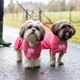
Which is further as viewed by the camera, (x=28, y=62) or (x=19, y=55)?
(x=19, y=55)

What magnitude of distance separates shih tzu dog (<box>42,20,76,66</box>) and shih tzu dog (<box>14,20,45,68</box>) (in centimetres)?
46

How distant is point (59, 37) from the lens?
186 inches

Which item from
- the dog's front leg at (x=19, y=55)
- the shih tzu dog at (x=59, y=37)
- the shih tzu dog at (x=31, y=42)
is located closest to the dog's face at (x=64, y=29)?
the shih tzu dog at (x=59, y=37)

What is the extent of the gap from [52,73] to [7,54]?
2.39 meters

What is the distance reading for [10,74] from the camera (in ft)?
14.3

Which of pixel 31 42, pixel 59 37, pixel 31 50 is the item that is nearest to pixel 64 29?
pixel 59 37

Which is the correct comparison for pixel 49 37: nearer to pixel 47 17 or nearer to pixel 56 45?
pixel 56 45

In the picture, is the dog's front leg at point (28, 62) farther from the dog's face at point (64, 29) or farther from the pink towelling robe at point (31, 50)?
the dog's face at point (64, 29)

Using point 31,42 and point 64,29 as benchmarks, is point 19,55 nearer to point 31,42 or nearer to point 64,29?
point 31,42

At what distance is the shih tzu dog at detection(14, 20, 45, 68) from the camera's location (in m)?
4.13

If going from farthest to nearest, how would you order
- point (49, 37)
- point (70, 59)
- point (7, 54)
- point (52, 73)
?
1. point (7, 54)
2. point (70, 59)
3. point (49, 37)
4. point (52, 73)

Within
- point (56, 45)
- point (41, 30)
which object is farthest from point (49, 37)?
point (41, 30)

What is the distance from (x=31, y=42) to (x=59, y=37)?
0.76 meters

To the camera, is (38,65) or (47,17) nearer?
(38,65)
